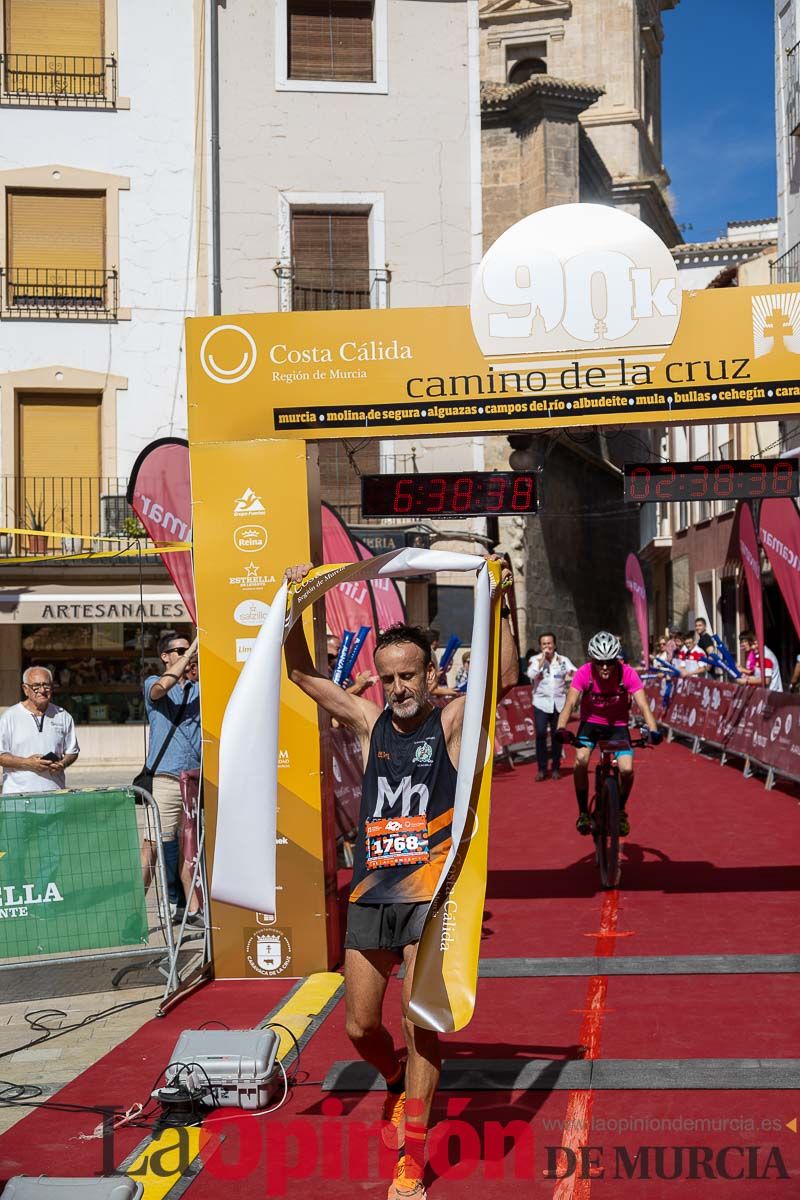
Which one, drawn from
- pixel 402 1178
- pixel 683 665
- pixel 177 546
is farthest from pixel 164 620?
pixel 402 1178

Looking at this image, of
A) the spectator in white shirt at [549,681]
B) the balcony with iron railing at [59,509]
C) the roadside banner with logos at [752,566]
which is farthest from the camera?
the balcony with iron railing at [59,509]

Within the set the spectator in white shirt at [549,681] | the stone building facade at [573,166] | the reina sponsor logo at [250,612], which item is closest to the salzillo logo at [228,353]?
the reina sponsor logo at [250,612]

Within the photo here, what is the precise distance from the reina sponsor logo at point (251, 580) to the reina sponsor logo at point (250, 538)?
0.34ft

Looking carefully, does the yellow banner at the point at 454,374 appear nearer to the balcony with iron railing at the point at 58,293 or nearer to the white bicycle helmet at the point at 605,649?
the white bicycle helmet at the point at 605,649

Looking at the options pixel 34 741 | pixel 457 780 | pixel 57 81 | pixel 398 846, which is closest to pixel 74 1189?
pixel 398 846

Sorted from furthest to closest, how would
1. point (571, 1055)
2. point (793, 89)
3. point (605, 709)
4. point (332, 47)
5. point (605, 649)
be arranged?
point (332, 47) < point (793, 89) < point (605, 709) < point (605, 649) < point (571, 1055)

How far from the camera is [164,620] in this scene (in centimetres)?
2320

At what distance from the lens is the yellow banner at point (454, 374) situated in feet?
26.5

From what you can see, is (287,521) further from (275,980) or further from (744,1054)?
(744,1054)

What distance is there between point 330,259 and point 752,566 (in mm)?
10883

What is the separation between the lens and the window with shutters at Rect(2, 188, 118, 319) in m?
24.5

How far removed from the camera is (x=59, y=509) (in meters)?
24.4

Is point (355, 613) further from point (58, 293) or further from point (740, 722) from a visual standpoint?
point (58, 293)

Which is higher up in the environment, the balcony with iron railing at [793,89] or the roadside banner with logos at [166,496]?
the balcony with iron railing at [793,89]
